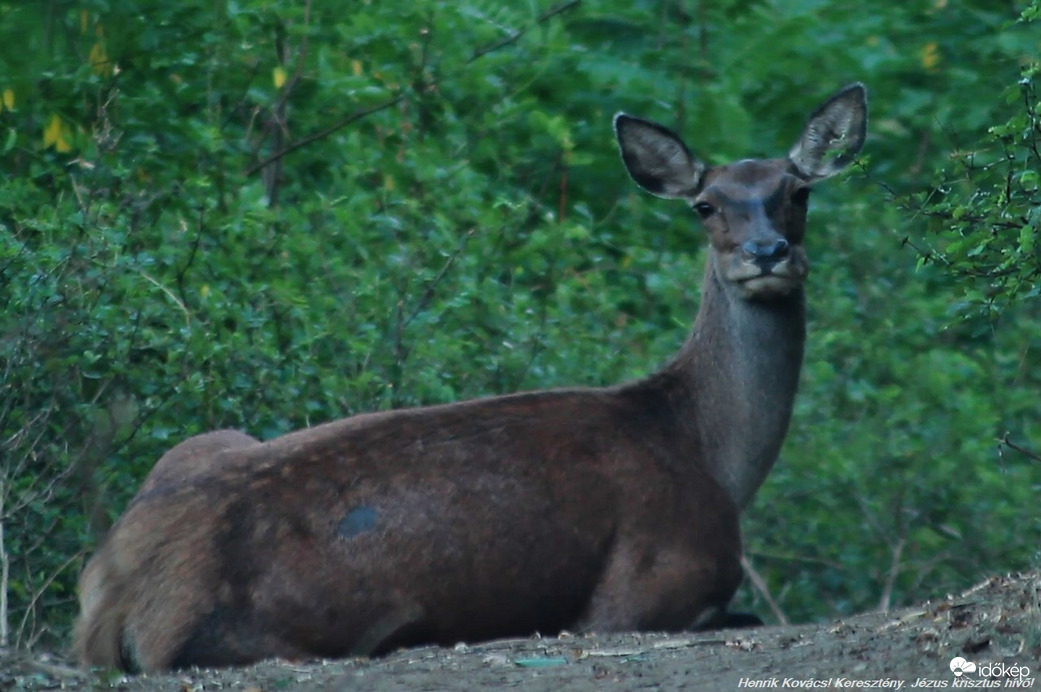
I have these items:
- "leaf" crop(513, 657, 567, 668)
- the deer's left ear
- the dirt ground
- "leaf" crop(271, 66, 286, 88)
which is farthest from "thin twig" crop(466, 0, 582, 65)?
"leaf" crop(513, 657, 567, 668)

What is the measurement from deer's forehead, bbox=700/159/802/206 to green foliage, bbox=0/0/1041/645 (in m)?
0.78

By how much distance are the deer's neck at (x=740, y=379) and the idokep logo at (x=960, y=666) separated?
2640 mm

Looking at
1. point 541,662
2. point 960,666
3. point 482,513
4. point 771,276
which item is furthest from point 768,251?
point 960,666

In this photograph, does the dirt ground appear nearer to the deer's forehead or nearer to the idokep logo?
the idokep logo

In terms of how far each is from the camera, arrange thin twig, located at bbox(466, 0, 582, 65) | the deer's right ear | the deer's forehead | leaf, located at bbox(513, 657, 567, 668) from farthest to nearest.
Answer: thin twig, located at bbox(466, 0, 582, 65) → the deer's right ear → the deer's forehead → leaf, located at bbox(513, 657, 567, 668)

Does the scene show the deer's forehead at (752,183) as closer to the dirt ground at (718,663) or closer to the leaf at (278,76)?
the dirt ground at (718,663)

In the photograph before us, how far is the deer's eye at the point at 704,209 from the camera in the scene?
8.52m

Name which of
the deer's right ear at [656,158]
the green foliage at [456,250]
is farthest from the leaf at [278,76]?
the deer's right ear at [656,158]

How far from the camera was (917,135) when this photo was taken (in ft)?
45.8

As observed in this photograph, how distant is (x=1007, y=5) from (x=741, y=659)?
8.90 meters

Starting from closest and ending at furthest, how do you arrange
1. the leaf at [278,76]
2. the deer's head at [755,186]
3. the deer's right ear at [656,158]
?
the deer's head at [755,186] < the deer's right ear at [656,158] < the leaf at [278,76]

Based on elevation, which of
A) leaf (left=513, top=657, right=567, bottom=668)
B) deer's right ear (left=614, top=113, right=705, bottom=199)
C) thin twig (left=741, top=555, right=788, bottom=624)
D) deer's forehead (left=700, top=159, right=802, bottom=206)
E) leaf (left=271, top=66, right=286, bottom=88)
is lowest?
thin twig (left=741, top=555, right=788, bottom=624)

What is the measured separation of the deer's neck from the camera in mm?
8086

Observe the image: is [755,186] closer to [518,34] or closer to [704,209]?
[704,209]
